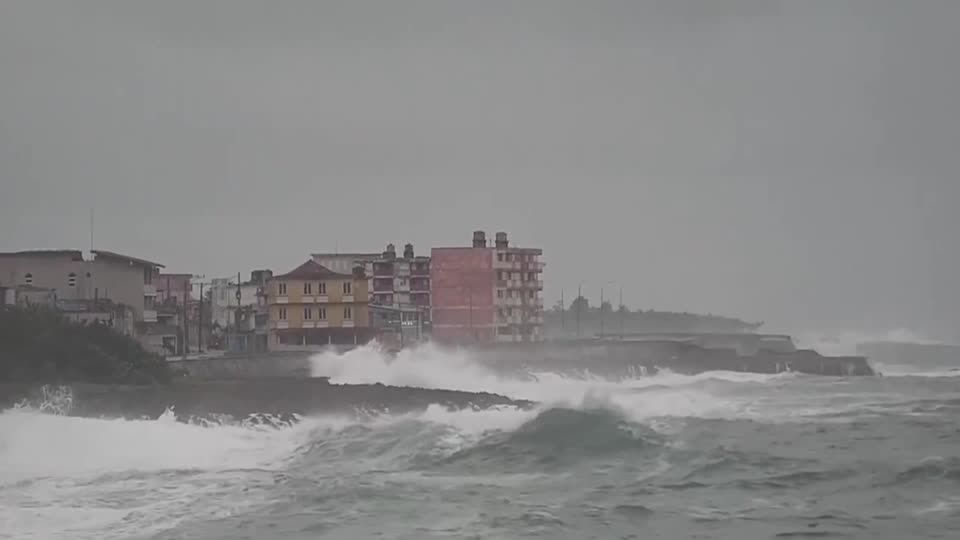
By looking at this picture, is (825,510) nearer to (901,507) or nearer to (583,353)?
(901,507)

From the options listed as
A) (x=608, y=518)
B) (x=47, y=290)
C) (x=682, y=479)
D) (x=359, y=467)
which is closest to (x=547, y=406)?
(x=359, y=467)

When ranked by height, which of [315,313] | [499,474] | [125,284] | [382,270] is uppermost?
[382,270]

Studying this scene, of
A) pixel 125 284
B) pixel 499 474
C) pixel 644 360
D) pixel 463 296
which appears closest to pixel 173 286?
pixel 463 296

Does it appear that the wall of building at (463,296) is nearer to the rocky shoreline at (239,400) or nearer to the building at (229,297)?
the building at (229,297)

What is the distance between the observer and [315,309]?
69688 millimetres

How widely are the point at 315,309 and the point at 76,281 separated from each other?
1693 centimetres

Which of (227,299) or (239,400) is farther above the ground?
(227,299)

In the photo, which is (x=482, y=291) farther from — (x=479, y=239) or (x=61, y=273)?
(x=61, y=273)

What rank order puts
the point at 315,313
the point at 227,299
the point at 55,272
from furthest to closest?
the point at 227,299 < the point at 315,313 < the point at 55,272

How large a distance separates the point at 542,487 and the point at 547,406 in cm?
1135

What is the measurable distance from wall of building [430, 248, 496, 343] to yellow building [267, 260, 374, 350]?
584 inches

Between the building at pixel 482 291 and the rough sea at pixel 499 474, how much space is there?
47673 mm

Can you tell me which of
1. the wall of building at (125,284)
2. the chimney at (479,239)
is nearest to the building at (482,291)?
the chimney at (479,239)

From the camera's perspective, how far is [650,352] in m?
77.8
